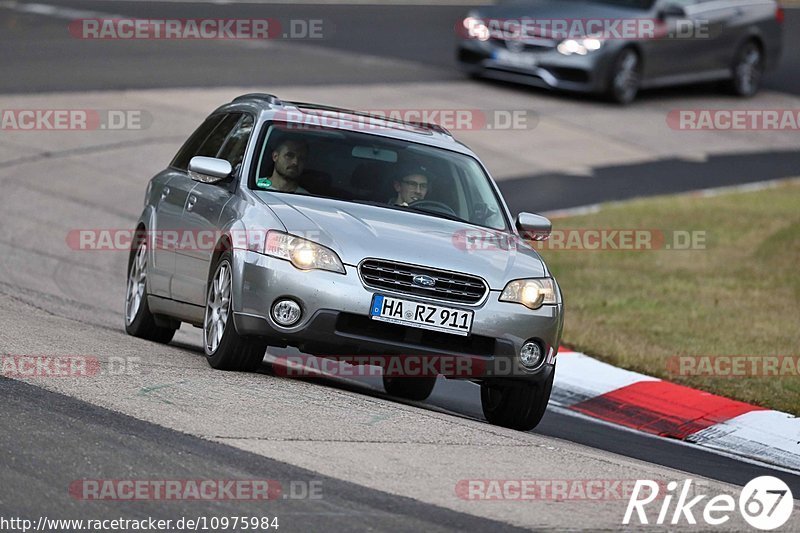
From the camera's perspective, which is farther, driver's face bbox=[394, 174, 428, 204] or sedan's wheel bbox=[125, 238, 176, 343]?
sedan's wheel bbox=[125, 238, 176, 343]

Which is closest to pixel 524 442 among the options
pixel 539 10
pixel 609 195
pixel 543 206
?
pixel 543 206

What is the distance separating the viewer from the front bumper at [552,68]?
78.6 ft

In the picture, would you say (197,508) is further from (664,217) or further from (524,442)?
(664,217)

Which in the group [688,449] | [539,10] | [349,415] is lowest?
[688,449]

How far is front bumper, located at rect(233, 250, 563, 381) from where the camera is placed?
28.0ft

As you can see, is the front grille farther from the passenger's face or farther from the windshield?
the passenger's face

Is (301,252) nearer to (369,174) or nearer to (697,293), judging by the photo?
(369,174)

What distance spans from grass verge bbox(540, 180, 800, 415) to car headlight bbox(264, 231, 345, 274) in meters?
4.01

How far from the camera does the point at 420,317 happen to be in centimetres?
859

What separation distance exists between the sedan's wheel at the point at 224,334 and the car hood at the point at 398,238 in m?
0.52

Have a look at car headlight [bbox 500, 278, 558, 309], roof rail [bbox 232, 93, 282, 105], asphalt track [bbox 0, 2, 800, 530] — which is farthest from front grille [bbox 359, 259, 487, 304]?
roof rail [bbox 232, 93, 282, 105]

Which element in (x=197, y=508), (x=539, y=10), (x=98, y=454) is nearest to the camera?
(x=197, y=508)

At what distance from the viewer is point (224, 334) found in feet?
29.3

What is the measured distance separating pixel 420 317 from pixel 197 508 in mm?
2558
